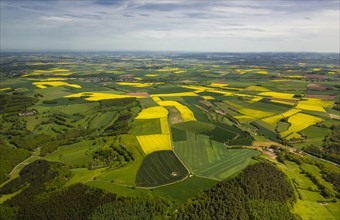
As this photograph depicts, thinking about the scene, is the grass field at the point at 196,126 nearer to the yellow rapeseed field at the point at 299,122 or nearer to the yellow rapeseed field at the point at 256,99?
the yellow rapeseed field at the point at 299,122

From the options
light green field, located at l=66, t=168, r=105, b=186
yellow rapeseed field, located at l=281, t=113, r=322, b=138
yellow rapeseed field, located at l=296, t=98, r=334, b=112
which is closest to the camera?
light green field, located at l=66, t=168, r=105, b=186

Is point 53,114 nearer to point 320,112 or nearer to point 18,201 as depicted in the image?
point 18,201

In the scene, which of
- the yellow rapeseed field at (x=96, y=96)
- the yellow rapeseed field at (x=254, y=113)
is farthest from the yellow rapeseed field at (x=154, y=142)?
the yellow rapeseed field at (x=96, y=96)

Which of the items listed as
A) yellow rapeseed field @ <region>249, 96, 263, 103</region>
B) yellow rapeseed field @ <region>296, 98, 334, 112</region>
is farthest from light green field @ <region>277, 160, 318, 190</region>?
yellow rapeseed field @ <region>249, 96, 263, 103</region>

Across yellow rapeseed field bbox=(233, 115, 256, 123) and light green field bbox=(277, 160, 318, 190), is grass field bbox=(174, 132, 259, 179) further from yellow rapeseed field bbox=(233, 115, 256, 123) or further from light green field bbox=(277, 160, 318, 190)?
yellow rapeseed field bbox=(233, 115, 256, 123)

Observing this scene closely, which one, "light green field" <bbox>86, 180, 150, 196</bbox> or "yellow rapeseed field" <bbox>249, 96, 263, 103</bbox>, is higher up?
"yellow rapeseed field" <bbox>249, 96, 263, 103</bbox>

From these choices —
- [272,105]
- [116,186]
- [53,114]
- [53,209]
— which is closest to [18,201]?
[53,209]
